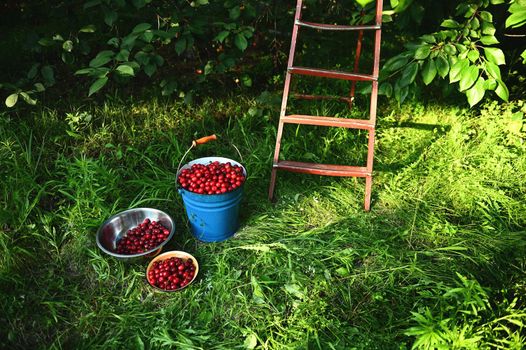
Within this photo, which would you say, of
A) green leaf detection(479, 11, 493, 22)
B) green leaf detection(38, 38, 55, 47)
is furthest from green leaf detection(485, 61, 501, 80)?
green leaf detection(38, 38, 55, 47)

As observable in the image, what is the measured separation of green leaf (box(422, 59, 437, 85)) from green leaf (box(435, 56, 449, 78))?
1.3 inches

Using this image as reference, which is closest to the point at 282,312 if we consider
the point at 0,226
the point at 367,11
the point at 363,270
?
the point at 363,270

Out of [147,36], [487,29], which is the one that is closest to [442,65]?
[487,29]

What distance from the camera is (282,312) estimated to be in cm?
223

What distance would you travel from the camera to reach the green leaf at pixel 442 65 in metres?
2.68

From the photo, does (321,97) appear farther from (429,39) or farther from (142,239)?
(142,239)

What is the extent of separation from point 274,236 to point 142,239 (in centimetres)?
80

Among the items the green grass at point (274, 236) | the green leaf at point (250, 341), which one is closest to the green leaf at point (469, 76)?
the green grass at point (274, 236)

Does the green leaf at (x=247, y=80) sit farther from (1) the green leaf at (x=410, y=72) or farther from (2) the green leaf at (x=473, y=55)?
(2) the green leaf at (x=473, y=55)

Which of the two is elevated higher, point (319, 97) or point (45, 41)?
point (45, 41)

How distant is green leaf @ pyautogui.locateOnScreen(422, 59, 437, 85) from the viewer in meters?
2.72

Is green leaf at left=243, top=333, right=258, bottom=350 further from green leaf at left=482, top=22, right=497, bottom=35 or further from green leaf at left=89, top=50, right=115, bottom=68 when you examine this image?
green leaf at left=482, top=22, right=497, bottom=35

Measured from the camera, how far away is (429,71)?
2.73 meters

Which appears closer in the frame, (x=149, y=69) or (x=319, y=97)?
(x=149, y=69)
